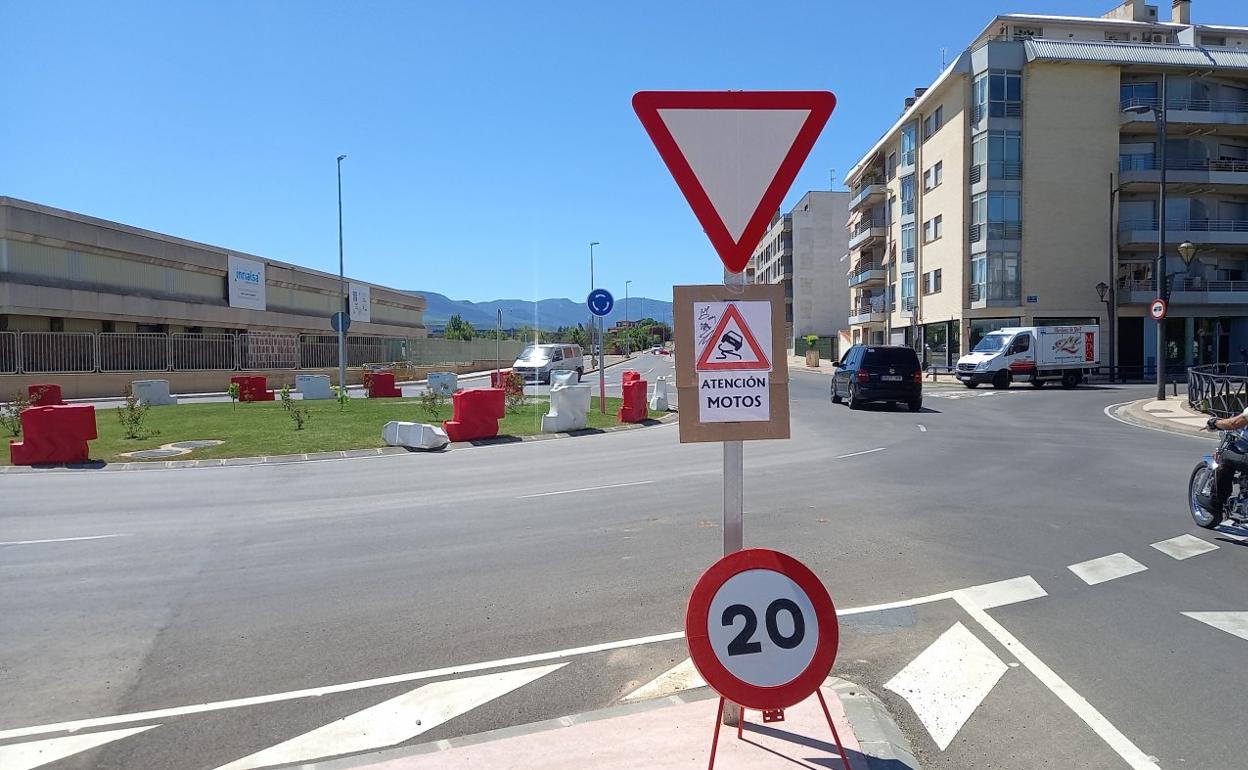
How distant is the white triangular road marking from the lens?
354 cm

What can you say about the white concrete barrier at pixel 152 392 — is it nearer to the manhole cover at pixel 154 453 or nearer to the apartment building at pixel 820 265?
the manhole cover at pixel 154 453

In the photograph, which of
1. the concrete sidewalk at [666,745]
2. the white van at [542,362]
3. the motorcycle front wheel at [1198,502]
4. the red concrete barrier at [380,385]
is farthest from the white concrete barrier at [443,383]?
the concrete sidewalk at [666,745]

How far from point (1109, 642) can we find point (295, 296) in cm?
5126

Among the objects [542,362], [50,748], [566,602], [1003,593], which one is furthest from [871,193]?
[50,748]

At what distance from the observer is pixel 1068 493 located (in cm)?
1042

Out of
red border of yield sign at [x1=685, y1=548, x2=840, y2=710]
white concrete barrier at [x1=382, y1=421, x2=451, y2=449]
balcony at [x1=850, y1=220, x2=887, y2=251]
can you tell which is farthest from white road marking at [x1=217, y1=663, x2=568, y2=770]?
balcony at [x1=850, y1=220, x2=887, y2=251]

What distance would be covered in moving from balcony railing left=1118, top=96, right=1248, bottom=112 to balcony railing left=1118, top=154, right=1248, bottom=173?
2696mm

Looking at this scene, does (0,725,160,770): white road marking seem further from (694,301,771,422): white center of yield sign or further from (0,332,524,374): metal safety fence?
(0,332,524,374): metal safety fence

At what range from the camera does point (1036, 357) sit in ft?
123

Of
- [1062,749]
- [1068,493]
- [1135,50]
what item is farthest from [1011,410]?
[1135,50]

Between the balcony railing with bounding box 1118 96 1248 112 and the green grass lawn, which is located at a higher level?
the balcony railing with bounding box 1118 96 1248 112

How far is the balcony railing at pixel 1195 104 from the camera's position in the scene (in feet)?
153

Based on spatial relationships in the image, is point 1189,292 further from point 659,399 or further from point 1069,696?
point 1069,696

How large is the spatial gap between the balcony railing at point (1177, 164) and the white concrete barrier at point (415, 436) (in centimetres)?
4548
